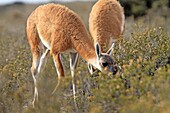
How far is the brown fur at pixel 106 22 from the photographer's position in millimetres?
10488

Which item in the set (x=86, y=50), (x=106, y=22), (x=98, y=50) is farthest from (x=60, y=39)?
(x=106, y=22)

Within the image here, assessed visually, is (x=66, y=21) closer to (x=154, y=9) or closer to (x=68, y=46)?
(x=68, y=46)

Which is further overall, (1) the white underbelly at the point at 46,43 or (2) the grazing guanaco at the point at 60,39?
(1) the white underbelly at the point at 46,43

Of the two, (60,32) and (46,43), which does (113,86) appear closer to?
(60,32)

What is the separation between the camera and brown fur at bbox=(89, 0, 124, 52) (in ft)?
34.4

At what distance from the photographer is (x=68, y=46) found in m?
9.76

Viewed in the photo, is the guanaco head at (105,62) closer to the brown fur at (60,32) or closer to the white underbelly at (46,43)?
the brown fur at (60,32)

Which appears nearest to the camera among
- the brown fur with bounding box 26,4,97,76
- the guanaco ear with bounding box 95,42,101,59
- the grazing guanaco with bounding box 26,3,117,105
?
the guanaco ear with bounding box 95,42,101,59

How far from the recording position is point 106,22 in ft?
35.8

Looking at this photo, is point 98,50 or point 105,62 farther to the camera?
point 98,50

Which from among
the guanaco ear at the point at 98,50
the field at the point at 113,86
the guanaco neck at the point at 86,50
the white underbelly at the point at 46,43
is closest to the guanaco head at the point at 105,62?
the guanaco ear at the point at 98,50

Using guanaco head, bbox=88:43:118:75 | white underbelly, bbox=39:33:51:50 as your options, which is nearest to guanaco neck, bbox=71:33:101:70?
guanaco head, bbox=88:43:118:75

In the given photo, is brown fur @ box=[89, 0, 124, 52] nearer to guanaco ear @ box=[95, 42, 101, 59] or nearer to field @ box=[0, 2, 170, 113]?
field @ box=[0, 2, 170, 113]

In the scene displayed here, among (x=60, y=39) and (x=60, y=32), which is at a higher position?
(x=60, y=32)
